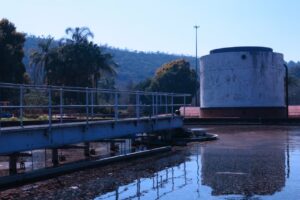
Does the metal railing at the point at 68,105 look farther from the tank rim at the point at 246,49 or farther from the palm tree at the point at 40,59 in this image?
the palm tree at the point at 40,59

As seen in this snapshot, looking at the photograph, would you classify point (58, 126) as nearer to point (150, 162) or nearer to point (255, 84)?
point (150, 162)

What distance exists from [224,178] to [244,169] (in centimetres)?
176

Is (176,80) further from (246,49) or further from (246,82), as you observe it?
(246,49)

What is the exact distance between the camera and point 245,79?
148 feet

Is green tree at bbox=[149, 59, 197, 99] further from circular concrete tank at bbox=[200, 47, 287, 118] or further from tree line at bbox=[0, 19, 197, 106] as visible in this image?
circular concrete tank at bbox=[200, 47, 287, 118]

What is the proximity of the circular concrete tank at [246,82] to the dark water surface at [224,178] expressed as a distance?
86.6ft

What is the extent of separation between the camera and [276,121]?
40.7m

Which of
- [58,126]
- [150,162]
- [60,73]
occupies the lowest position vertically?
[150,162]

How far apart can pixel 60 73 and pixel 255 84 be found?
21.3 meters

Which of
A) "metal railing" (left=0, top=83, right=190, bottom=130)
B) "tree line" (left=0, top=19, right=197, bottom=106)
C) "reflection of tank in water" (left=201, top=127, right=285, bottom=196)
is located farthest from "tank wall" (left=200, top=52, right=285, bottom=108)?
"reflection of tank in water" (left=201, top=127, right=285, bottom=196)

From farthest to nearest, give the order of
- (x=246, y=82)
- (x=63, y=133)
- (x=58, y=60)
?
(x=58, y=60) < (x=246, y=82) < (x=63, y=133)

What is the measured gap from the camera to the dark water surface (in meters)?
10.1

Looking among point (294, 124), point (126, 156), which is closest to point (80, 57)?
point (294, 124)

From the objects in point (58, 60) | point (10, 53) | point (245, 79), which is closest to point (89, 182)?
point (245, 79)
